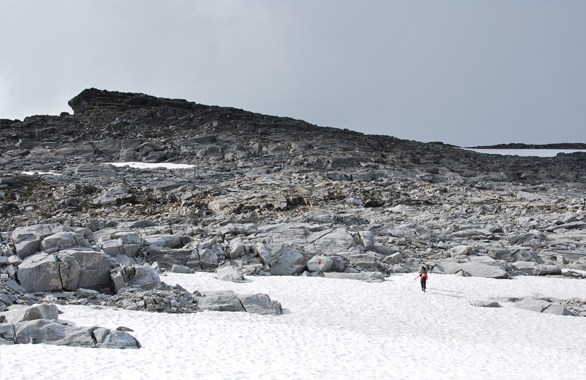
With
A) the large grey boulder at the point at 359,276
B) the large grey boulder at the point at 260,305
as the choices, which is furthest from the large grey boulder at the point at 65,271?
the large grey boulder at the point at 359,276

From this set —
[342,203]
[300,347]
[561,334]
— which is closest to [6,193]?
[342,203]

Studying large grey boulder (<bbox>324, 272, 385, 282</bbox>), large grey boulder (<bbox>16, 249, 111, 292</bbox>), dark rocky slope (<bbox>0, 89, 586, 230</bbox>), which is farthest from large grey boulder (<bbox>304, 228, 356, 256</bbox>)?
large grey boulder (<bbox>16, 249, 111, 292</bbox>)

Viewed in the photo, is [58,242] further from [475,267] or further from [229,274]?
[475,267]

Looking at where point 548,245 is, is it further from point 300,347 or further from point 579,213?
point 300,347

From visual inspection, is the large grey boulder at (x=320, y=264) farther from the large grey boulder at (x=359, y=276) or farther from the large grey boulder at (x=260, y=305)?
the large grey boulder at (x=260, y=305)

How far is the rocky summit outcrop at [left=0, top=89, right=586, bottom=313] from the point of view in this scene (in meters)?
19.1

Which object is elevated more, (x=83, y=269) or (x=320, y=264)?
(x=83, y=269)

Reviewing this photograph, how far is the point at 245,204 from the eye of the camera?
114ft

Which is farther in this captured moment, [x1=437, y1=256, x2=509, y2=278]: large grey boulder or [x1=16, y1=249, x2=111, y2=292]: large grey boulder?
[x1=437, y1=256, x2=509, y2=278]: large grey boulder

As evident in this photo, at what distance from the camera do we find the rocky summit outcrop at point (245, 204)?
19.1m

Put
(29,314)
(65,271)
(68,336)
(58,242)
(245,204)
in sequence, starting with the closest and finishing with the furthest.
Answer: (68,336)
(29,314)
(65,271)
(58,242)
(245,204)

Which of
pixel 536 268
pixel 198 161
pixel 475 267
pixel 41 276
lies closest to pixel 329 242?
pixel 475 267

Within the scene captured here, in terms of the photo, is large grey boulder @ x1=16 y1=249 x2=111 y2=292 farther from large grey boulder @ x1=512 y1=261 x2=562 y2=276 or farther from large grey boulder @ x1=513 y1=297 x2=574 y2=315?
large grey boulder @ x1=512 y1=261 x2=562 y2=276

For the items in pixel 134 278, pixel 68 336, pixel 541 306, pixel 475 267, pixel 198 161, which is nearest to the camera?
pixel 68 336
